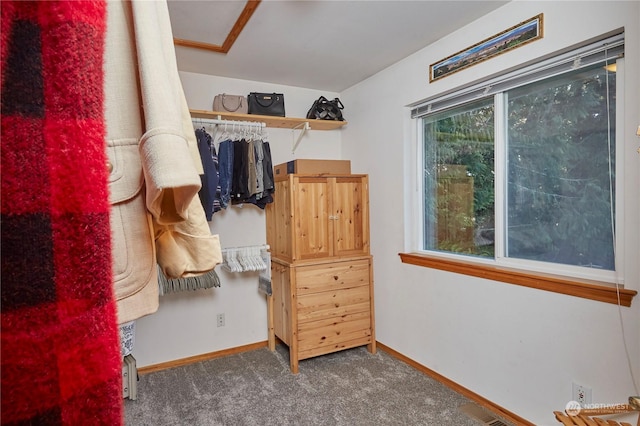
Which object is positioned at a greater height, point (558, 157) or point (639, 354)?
point (558, 157)

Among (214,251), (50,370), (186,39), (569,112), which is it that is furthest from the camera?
(186,39)

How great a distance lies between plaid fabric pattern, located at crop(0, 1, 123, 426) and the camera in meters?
0.30

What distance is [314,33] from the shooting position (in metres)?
2.48

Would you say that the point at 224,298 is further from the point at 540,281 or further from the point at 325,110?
the point at 540,281

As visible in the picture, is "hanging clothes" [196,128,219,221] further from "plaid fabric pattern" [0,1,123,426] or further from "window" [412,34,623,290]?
"plaid fabric pattern" [0,1,123,426]

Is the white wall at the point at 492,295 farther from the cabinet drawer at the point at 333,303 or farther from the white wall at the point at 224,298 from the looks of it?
the white wall at the point at 224,298

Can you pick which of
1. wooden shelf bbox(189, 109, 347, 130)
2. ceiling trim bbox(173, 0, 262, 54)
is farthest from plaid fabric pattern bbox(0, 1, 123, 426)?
wooden shelf bbox(189, 109, 347, 130)

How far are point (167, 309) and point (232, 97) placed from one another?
190 cm

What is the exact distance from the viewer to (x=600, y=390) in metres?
1.77

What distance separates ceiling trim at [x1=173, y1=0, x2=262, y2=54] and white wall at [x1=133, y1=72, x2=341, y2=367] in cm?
55

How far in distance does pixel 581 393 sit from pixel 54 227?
2.36m

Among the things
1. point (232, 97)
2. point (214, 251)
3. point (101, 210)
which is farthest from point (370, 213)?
point (101, 210)

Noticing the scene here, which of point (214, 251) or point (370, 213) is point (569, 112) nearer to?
point (370, 213)

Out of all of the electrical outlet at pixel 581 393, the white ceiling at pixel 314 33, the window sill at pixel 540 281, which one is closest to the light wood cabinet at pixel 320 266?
the window sill at pixel 540 281
